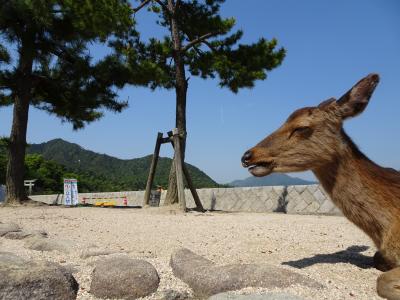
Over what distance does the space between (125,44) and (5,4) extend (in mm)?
3076

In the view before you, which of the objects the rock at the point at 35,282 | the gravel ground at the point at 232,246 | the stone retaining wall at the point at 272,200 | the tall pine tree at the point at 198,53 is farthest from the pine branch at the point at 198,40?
the rock at the point at 35,282

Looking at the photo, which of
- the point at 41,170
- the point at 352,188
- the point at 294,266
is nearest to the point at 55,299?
the point at 294,266

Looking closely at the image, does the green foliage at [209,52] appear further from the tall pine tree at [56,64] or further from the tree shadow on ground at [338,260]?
the tree shadow on ground at [338,260]

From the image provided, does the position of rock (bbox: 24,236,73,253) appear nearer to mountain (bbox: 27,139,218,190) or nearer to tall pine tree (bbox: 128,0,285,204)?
tall pine tree (bbox: 128,0,285,204)

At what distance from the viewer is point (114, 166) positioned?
50188 mm

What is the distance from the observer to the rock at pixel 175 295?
2.45 meters

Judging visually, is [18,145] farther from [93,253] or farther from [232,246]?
[232,246]

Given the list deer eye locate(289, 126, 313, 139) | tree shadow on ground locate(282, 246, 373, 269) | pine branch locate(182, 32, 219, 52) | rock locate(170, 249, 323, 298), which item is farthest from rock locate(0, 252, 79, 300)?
pine branch locate(182, 32, 219, 52)

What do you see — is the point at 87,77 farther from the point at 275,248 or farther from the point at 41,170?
the point at 41,170

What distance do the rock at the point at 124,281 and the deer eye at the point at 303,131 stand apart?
1283mm

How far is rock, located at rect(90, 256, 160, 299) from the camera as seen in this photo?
2.49m

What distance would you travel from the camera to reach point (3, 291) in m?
2.19

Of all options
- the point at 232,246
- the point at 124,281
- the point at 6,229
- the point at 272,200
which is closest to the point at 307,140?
the point at 124,281

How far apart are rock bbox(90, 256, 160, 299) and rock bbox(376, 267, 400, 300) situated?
1.31 m
